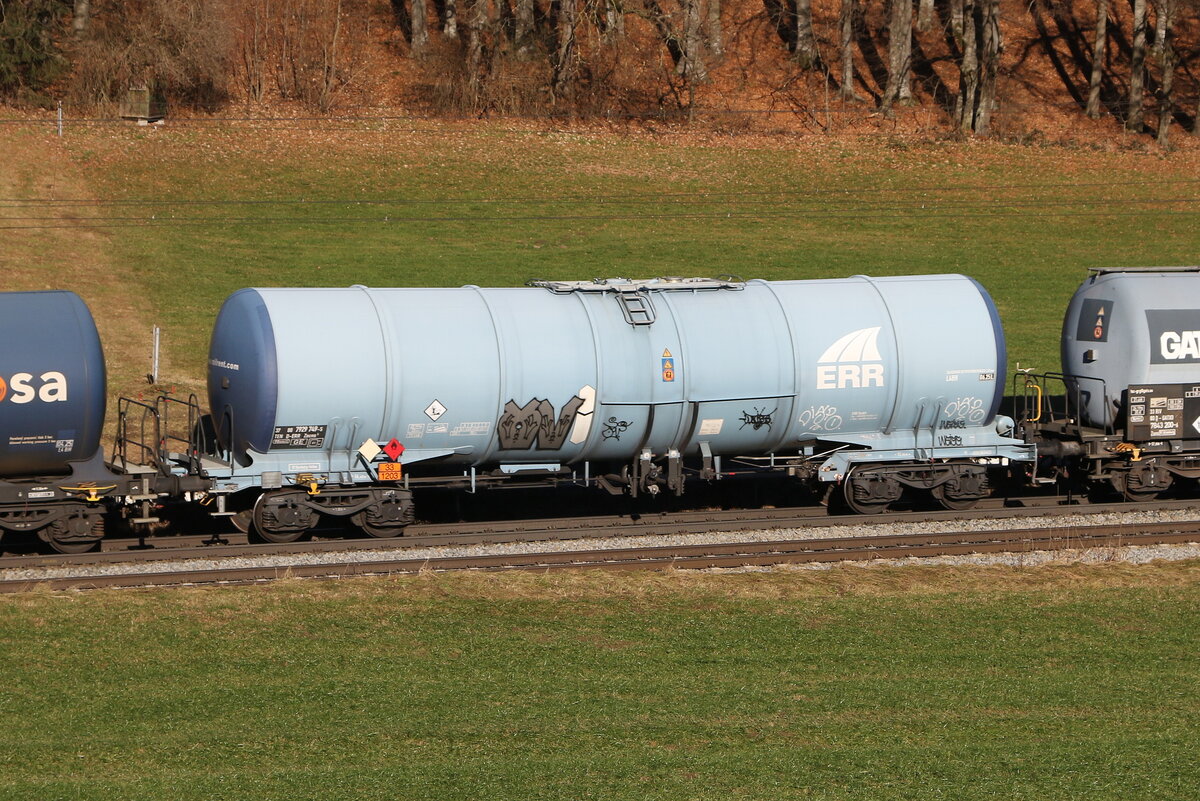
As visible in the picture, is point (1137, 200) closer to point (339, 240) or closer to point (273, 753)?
point (339, 240)

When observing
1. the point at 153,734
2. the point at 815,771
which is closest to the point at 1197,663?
the point at 815,771

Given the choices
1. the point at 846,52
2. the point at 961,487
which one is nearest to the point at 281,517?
the point at 961,487

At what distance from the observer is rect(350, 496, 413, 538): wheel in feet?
65.3

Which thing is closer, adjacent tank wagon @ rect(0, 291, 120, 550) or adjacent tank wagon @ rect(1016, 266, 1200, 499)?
adjacent tank wagon @ rect(0, 291, 120, 550)

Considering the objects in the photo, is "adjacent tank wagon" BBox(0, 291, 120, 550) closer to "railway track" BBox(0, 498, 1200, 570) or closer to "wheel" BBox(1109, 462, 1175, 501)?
"railway track" BBox(0, 498, 1200, 570)

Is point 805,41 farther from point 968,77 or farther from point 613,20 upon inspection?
point 613,20

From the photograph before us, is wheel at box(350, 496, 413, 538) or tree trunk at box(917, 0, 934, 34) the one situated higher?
tree trunk at box(917, 0, 934, 34)

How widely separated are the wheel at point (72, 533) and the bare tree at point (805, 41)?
47855 mm

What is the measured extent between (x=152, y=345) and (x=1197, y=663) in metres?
24.2

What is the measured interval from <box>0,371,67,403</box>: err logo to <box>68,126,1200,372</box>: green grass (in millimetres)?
14010

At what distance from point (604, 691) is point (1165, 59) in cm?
5319

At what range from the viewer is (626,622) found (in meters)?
15.7

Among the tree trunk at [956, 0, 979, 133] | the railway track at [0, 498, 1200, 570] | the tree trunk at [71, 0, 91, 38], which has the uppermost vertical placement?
the tree trunk at [71, 0, 91, 38]

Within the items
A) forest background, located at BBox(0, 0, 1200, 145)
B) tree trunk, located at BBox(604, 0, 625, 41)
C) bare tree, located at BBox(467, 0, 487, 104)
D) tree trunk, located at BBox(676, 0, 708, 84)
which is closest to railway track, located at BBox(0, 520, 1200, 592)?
forest background, located at BBox(0, 0, 1200, 145)
